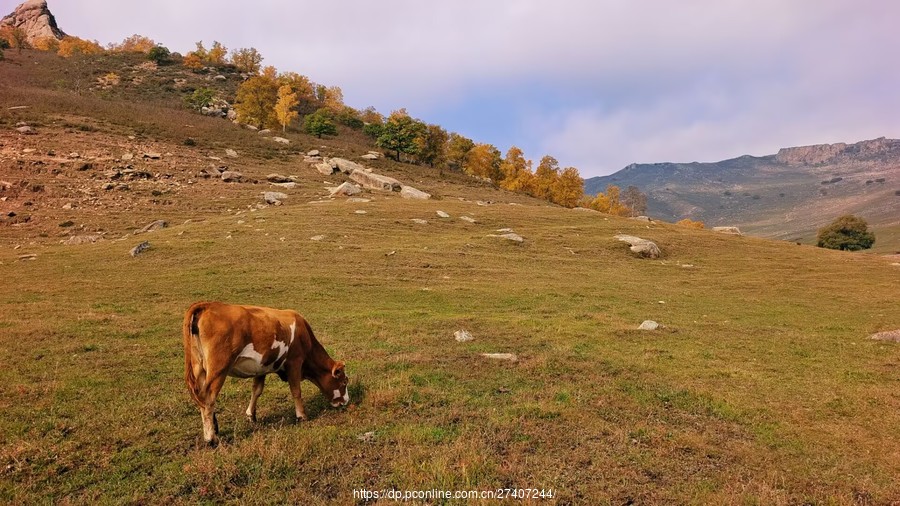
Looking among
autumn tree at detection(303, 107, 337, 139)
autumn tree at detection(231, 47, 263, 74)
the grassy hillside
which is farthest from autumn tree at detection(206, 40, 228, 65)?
the grassy hillside

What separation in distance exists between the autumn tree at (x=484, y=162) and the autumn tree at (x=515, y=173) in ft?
5.55

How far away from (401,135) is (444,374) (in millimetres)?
91253

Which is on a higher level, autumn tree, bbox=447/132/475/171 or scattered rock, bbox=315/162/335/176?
autumn tree, bbox=447/132/475/171

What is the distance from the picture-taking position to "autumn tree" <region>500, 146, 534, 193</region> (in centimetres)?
10162

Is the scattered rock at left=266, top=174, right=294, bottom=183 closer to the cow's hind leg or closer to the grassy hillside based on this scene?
the grassy hillside

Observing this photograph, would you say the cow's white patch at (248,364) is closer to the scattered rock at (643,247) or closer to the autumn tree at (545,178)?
the scattered rock at (643,247)

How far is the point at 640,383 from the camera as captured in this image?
40.9 ft

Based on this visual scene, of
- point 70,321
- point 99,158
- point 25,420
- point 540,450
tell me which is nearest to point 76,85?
point 99,158

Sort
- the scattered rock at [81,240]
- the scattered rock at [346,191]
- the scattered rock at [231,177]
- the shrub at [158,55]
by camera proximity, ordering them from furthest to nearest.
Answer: the shrub at [158,55], the scattered rock at [346,191], the scattered rock at [231,177], the scattered rock at [81,240]

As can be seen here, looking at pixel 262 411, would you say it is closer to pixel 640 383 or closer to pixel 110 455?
pixel 110 455

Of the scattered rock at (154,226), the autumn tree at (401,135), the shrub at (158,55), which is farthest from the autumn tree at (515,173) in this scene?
the shrub at (158,55)

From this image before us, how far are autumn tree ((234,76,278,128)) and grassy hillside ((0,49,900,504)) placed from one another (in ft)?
200

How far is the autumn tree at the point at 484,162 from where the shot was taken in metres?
107

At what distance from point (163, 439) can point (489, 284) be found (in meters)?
22.2
